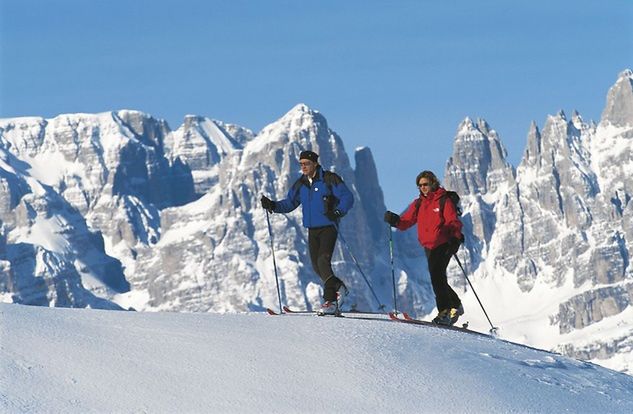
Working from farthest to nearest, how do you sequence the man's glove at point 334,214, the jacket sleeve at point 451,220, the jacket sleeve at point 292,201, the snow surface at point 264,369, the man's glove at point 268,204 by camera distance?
the man's glove at point 268,204 → the jacket sleeve at point 292,201 → the man's glove at point 334,214 → the jacket sleeve at point 451,220 → the snow surface at point 264,369

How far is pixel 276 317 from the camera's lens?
20.3 metres

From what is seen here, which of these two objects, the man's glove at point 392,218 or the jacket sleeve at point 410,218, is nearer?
the jacket sleeve at point 410,218

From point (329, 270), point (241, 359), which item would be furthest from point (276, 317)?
point (241, 359)

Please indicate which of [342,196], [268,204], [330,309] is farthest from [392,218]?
[268,204]

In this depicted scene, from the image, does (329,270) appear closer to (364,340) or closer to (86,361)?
(364,340)

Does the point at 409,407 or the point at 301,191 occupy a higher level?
the point at 301,191

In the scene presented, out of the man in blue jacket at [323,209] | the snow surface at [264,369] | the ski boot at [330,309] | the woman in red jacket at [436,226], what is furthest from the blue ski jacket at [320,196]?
the snow surface at [264,369]

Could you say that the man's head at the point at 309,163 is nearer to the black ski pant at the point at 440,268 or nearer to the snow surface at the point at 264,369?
the black ski pant at the point at 440,268

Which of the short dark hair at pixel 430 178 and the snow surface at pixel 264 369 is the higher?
the short dark hair at pixel 430 178

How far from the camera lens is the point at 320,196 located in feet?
71.7

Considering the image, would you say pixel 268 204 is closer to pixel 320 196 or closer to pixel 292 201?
pixel 292 201

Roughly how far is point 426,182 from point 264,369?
226 inches

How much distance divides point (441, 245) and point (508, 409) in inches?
217

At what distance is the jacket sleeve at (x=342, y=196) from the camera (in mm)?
21688
